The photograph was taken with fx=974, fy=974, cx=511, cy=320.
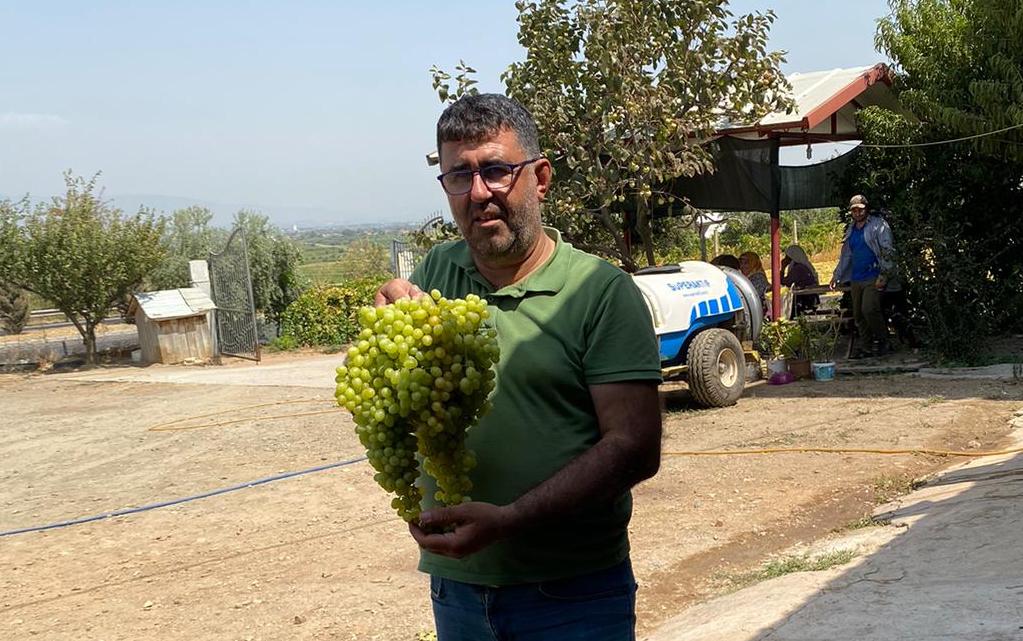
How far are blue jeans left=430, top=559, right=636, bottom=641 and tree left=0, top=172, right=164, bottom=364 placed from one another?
19.5 metres

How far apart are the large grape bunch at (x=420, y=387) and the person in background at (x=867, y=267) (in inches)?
422

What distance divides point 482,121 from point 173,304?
63.3 ft

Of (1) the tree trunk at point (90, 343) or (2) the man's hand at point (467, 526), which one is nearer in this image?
(2) the man's hand at point (467, 526)

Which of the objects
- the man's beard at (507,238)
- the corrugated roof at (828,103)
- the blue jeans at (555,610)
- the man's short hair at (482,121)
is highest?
the corrugated roof at (828,103)

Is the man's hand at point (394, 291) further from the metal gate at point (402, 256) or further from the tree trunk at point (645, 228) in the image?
the metal gate at point (402, 256)

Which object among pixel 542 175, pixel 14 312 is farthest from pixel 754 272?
pixel 14 312

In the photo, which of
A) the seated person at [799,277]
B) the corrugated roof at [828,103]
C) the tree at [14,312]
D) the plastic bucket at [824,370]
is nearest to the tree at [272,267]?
the tree at [14,312]

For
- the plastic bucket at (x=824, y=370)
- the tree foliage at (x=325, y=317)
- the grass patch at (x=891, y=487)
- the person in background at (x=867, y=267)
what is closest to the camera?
the grass patch at (x=891, y=487)

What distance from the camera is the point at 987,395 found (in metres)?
9.75

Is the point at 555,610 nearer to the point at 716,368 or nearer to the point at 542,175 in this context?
the point at 542,175

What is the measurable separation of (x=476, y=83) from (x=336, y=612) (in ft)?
29.0

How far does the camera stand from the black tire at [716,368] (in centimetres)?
1012

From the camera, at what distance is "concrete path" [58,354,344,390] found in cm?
1638

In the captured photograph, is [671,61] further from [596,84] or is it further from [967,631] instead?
[967,631]
